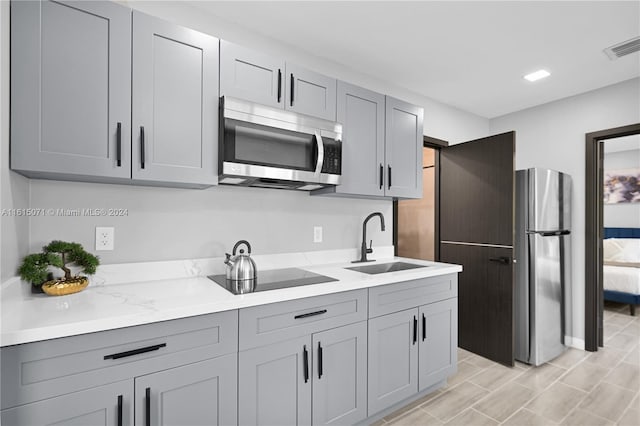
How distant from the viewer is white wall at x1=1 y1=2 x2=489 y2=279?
5.01 ft

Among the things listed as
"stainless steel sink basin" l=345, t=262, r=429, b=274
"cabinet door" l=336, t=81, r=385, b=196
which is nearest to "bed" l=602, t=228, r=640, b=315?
"stainless steel sink basin" l=345, t=262, r=429, b=274

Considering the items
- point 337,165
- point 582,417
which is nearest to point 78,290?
point 337,165

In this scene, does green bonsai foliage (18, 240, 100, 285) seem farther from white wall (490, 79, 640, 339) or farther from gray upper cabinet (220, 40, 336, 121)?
white wall (490, 79, 640, 339)

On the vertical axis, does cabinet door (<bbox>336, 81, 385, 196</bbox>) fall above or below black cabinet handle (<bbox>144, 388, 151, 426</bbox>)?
above

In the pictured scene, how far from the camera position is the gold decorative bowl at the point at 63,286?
138cm

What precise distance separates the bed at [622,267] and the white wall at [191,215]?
366 centimetres

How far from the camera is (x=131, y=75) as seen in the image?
148 centimetres

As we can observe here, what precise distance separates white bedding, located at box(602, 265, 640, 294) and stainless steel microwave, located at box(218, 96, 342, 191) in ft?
14.6

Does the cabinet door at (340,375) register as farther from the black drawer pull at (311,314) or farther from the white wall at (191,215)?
the white wall at (191,215)

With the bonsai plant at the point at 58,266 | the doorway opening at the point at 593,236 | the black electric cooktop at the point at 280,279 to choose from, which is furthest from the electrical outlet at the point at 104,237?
the doorway opening at the point at 593,236

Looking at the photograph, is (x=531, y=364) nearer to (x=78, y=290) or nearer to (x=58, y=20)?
(x=78, y=290)

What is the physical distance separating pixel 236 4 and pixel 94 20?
0.84 metres

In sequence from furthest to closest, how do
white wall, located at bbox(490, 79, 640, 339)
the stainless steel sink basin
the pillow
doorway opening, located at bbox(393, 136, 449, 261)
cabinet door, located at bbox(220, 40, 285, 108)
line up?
1. the pillow
2. doorway opening, located at bbox(393, 136, 449, 261)
3. white wall, located at bbox(490, 79, 640, 339)
4. the stainless steel sink basin
5. cabinet door, located at bbox(220, 40, 285, 108)

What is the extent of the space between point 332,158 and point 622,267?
4837 mm
